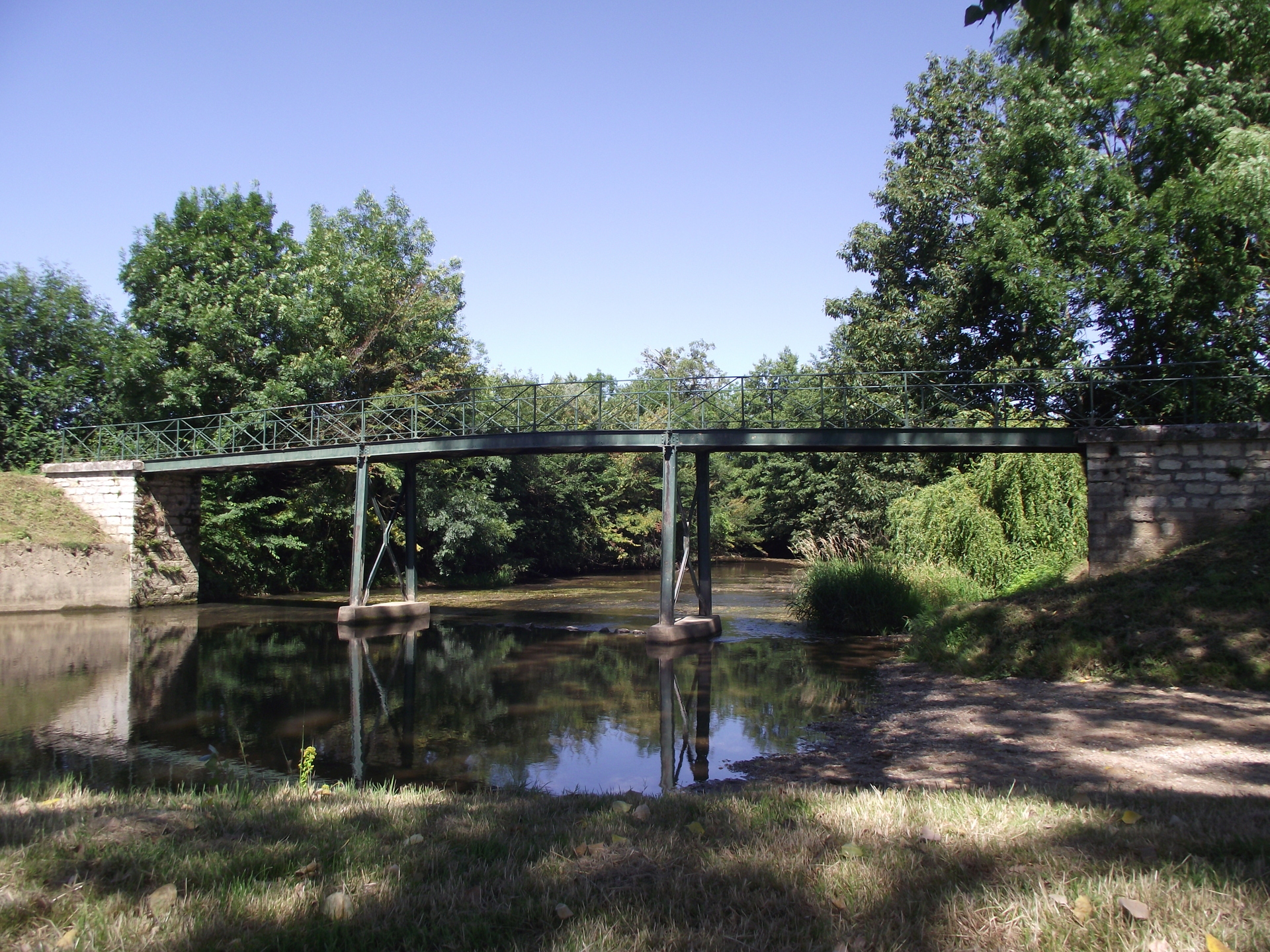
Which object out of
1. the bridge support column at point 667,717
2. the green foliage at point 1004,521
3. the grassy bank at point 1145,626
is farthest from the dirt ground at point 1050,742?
the green foliage at point 1004,521

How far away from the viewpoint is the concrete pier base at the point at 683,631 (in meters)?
18.6

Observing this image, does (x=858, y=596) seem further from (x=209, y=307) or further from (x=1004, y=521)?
(x=209, y=307)

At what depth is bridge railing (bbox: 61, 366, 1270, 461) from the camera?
60.8 ft

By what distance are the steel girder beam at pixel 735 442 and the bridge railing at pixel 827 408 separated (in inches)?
15.1

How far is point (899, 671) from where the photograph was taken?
14773 millimetres

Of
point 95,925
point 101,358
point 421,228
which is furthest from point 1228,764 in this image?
point 421,228

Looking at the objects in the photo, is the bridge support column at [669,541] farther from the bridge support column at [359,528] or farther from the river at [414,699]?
the bridge support column at [359,528]

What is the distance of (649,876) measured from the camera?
12.1 ft

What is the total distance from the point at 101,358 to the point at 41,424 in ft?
11.3

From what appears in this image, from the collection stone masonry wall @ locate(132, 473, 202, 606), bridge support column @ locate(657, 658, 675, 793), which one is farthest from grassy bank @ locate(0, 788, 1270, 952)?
stone masonry wall @ locate(132, 473, 202, 606)

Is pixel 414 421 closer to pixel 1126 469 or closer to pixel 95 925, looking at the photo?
pixel 1126 469

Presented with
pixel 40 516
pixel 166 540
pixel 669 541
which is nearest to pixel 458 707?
pixel 669 541

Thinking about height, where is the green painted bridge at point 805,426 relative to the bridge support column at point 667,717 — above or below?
above

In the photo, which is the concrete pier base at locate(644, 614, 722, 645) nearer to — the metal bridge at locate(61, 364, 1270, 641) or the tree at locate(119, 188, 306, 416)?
the metal bridge at locate(61, 364, 1270, 641)
